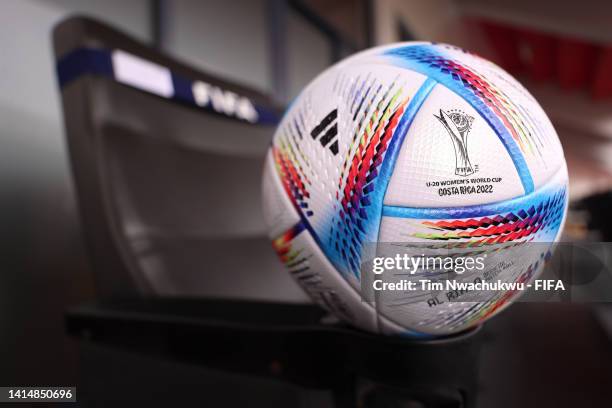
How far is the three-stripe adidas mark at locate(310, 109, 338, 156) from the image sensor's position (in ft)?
1.06

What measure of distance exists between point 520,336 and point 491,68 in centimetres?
60

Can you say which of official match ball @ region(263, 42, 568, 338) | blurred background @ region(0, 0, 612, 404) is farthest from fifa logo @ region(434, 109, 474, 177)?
blurred background @ region(0, 0, 612, 404)

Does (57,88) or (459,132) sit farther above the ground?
(57,88)

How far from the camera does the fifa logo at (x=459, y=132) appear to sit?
0.29 m

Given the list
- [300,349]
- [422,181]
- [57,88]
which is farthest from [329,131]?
[57,88]

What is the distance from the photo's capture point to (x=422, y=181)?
11.7 inches

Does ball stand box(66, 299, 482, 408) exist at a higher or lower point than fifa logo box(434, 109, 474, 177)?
lower

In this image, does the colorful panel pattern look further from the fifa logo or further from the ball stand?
the ball stand

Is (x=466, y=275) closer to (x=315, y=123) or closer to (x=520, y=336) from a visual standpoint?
(x=315, y=123)

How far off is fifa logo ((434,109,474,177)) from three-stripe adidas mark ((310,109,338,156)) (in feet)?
0.27

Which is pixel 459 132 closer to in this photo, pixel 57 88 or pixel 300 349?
pixel 300 349

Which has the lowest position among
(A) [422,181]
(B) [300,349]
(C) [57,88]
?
(B) [300,349]

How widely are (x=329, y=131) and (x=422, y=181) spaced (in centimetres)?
9

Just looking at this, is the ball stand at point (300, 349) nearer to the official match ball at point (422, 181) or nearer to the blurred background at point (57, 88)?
the official match ball at point (422, 181)
